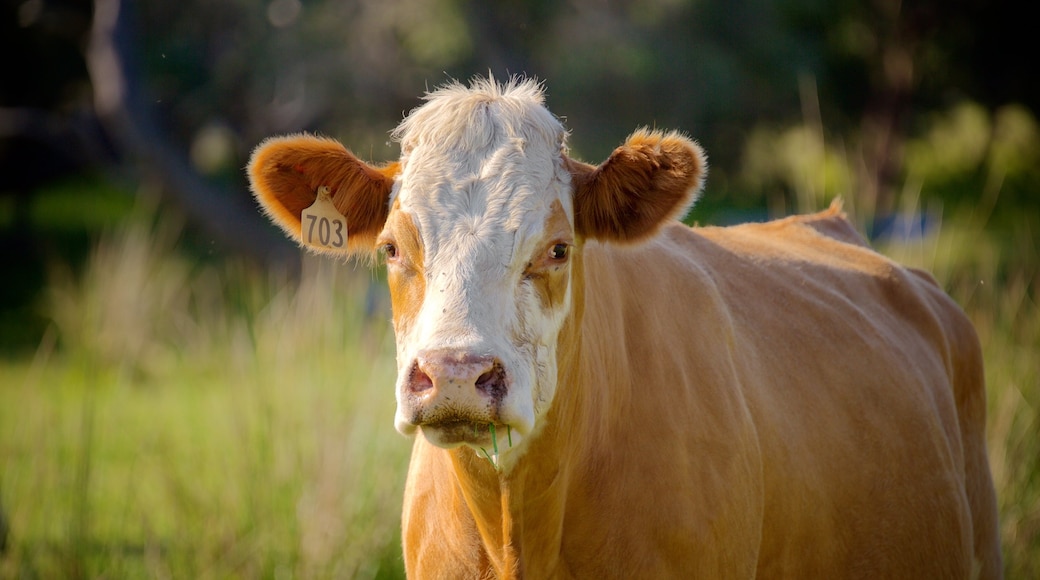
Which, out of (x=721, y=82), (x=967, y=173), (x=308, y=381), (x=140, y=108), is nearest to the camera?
(x=308, y=381)

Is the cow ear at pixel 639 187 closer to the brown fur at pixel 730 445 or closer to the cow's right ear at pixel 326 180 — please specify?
the brown fur at pixel 730 445

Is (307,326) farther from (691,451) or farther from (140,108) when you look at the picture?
(140,108)

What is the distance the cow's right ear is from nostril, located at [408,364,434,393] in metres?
0.89

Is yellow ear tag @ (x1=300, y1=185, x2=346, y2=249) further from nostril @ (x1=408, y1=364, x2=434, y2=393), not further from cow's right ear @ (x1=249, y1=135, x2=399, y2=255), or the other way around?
nostril @ (x1=408, y1=364, x2=434, y2=393)

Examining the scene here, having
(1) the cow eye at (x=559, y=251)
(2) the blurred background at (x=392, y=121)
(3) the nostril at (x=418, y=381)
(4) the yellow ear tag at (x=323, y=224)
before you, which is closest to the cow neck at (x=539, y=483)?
(1) the cow eye at (x=559, y=251)

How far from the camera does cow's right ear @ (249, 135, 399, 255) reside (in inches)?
123

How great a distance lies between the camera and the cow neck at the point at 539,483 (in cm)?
293

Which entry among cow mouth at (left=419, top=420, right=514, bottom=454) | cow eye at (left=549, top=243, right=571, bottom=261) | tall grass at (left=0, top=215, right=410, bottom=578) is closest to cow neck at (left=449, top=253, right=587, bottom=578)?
cow eye at (left=549, top=243, right=571, bottom=261)

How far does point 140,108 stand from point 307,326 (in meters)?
10.6

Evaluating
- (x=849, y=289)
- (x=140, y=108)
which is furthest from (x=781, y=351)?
(x=140, y=108)

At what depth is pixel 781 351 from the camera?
3.82 m

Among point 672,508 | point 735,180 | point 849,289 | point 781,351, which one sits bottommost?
point 672,508

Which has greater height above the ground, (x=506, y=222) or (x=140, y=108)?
(x=140, y=108)

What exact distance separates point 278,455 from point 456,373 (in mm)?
3604
